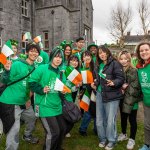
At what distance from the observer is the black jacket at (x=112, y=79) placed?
164 inches

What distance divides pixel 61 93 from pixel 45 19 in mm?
15475

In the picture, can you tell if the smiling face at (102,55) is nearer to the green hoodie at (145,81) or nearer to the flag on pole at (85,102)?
the green hoodie at (145,81)

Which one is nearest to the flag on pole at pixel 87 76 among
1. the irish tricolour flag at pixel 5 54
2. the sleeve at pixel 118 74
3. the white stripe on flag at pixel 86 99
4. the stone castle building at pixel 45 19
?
the white stripe on flag at pixel 86 99

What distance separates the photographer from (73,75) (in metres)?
4.68

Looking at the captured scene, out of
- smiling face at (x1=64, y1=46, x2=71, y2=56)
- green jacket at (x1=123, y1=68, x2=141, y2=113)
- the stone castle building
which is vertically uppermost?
the stone castle building

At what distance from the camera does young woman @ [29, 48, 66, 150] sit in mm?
3648

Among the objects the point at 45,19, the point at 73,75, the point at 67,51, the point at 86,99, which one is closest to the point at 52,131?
the point at 73,75

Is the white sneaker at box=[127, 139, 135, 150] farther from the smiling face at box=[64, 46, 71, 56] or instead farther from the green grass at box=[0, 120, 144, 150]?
the smiling face at box=[64, 46, 71, 56]

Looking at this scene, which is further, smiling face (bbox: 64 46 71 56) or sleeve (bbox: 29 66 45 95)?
smiling face (bbox: 64 46 71 56)

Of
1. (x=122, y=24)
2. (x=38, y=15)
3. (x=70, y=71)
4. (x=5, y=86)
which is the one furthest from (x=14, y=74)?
(x=122, y=24)

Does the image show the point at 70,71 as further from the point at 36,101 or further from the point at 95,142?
the point at 95,142

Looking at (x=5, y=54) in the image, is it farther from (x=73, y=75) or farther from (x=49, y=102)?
(x=73, y=75)

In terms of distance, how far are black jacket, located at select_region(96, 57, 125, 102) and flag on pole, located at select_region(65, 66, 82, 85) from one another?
619mm

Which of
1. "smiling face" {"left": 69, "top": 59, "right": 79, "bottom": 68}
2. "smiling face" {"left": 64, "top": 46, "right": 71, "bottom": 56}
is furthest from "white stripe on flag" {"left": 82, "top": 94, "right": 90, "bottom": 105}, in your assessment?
"smiling face" {"left": 64, "top": 46, "right": 71, "bottom": 56}
